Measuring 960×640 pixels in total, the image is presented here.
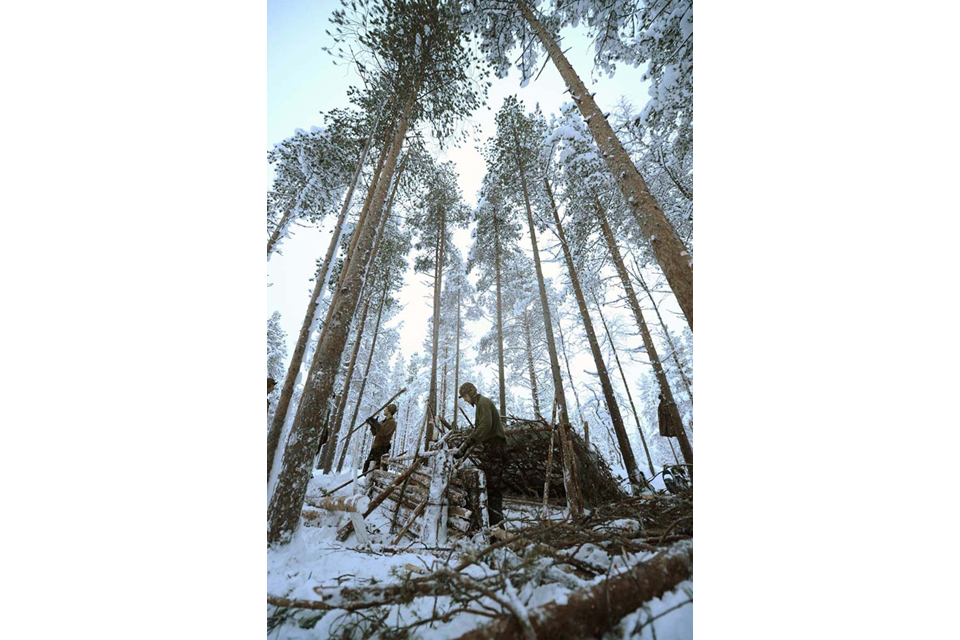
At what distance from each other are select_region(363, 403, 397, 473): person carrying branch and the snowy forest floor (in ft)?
7.46

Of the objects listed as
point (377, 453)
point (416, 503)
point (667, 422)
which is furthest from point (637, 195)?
point (377, 453)

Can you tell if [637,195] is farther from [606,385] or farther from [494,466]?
[494,466]

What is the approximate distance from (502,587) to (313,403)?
66.8 inches

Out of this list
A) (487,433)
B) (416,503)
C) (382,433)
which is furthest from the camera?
(382,433)

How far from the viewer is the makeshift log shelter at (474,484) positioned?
242cm

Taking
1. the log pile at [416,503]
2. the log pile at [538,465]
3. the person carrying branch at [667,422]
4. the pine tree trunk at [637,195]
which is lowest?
the log pile at [416,503]

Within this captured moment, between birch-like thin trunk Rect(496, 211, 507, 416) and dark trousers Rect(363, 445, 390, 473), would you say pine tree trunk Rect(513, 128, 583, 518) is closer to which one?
birch-like thin trunk Rect(496, 211, 507, 416)

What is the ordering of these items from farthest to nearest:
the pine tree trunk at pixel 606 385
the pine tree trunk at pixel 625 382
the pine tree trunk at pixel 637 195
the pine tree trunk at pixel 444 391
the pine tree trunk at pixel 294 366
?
the pine tree trunk at pixel 444 391, the pine tree trunk at pixel 625 382, the pine tree trunk at pixel 606 385, the pine tree trunk at pixel 294 366, the pine tree trunk at pixel 637 195

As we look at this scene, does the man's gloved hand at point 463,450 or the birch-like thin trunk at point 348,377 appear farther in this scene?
the birch-like thin trunk at point 348,377

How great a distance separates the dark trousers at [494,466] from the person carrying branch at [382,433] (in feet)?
5.20

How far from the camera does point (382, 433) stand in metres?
4.01

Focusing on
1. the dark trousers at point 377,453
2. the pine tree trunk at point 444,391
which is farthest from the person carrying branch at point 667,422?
the dark trousers at point 377,453

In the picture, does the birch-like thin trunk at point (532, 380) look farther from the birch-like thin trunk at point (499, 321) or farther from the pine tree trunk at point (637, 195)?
the pine tree trunk at point (637, 195)
